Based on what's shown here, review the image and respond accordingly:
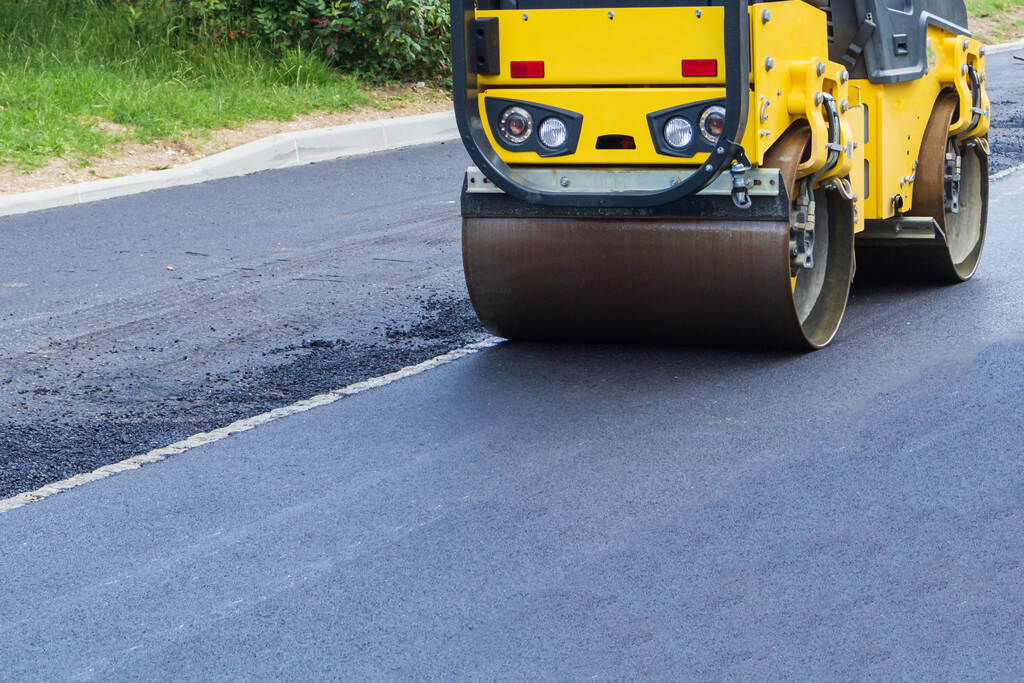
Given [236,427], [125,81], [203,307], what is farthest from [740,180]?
[125,81]

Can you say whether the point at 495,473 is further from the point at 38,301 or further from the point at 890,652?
the point at 38,301

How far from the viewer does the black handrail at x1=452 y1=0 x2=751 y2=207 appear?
5078 mm

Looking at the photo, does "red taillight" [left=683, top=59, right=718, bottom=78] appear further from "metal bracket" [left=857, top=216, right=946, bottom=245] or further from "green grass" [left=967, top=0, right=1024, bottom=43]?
"green grass" [left=967, top=0, right=1024, bottom=43]

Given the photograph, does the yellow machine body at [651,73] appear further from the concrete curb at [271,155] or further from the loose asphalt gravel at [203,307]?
the concrete curb at [271,155]

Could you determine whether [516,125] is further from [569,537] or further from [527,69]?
[569,537]

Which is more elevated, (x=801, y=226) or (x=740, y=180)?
(x=740, y=180)

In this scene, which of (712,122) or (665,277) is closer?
(712,122)

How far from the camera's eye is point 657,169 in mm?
5441

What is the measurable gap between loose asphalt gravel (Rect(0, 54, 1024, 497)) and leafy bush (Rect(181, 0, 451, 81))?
4771 millimetres

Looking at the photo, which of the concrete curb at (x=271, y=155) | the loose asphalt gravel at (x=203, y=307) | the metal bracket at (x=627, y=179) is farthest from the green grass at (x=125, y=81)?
the metal bracket at (x=627, y=179)

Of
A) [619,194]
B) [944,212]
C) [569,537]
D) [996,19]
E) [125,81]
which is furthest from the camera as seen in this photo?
[996,19]

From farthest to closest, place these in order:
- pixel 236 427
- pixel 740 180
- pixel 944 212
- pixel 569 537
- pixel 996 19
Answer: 1. pixel 996 19
2. pixel 944 212
3. pixel 740 180
4. pixel 236 427
5. pixel 569 537

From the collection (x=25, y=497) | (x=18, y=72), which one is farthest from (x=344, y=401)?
(x=18, y=72)

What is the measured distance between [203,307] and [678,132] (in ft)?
9.25
